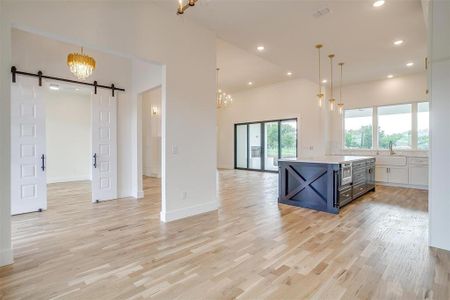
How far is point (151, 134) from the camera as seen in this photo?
854cm

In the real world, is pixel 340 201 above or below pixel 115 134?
below

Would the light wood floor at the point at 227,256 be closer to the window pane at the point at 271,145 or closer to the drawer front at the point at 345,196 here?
the drawer front at the point at 345,196

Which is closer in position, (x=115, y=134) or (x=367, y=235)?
(x=367, y=235)

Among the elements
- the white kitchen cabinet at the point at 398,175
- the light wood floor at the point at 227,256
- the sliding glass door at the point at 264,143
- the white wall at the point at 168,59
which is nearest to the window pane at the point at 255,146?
the sliding glass door at the point at 264,143

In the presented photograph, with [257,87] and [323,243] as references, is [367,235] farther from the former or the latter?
[257,87]

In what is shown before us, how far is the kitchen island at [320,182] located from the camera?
4.15 metres

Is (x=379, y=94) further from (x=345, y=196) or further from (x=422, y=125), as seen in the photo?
(x=345, y=196)

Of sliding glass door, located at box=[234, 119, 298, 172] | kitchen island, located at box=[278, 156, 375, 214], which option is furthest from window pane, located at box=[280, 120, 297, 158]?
kitchen island, located at box=[278, 156, 375, 214]

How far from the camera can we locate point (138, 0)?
3.39 m

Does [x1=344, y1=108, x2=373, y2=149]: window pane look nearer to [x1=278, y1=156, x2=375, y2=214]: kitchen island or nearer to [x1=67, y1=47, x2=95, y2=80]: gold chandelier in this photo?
[x1=278, y1=156, x2=375, y2=214]: kitchen island

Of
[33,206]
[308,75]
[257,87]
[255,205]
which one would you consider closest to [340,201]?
[255,205]

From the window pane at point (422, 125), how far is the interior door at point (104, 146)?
8.43 m

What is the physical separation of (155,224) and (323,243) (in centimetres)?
244

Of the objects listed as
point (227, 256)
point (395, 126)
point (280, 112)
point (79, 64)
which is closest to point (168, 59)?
point (79, 64)
